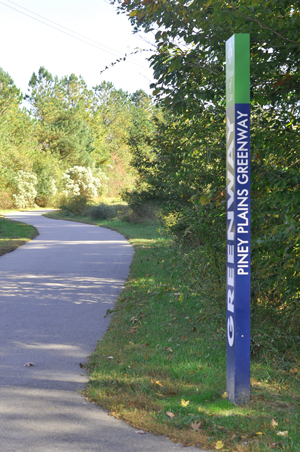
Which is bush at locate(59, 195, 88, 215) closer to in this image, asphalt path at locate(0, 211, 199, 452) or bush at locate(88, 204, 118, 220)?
bush at locate(88, 204, 118, 220)

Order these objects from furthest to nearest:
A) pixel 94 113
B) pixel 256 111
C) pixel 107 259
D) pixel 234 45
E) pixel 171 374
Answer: pixel 94 113 → pixel 107 259 → pixel 256 111 → pixel 171 374 → pixel 234 45

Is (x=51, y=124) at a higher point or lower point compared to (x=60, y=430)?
higher

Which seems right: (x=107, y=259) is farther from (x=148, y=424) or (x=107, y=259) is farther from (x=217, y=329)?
(x=148, y=424)

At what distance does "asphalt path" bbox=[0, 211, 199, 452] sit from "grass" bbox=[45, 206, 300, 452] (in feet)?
0.56

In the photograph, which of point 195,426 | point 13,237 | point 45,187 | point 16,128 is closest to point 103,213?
point 13,237

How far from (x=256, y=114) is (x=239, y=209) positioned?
5.43 ft

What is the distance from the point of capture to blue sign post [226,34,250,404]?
390 centimetres

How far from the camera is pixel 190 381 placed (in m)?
4.43

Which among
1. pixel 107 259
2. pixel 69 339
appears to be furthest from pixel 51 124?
pixel 69 339

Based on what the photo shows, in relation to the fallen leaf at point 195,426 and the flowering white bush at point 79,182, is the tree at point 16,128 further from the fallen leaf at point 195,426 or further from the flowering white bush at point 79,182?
the fallen leaf at point 195,426

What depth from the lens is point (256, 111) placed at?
493 cm

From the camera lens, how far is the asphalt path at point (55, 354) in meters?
3.44

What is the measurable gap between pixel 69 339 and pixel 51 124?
60.4 meters

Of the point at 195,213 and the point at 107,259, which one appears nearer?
the point at 195,213
